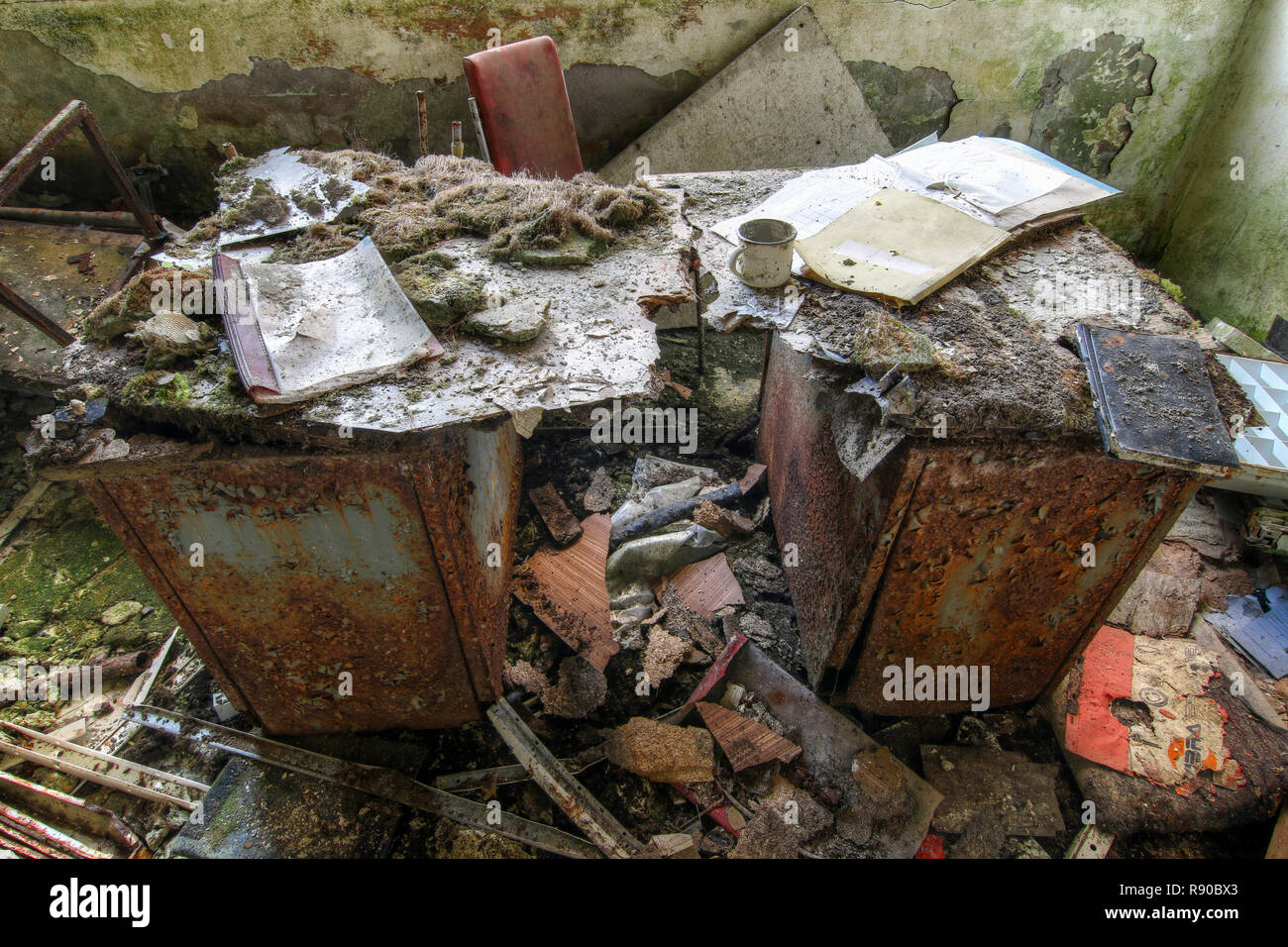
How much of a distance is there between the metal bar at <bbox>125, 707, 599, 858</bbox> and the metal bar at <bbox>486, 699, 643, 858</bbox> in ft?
0.19

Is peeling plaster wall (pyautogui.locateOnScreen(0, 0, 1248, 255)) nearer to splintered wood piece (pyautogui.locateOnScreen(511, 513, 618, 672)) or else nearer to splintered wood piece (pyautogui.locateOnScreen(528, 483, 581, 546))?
splintered wood piece (pyautogui.locateOnScreen(528, 483, 581, 546))

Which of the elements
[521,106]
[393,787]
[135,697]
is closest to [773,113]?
[521,106]

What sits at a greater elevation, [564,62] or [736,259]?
[564,62]

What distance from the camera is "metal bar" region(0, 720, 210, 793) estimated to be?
84.7 inches

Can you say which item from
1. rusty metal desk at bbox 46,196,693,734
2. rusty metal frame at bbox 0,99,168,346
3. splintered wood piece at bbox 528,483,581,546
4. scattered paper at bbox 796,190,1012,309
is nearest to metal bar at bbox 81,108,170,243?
rusty metal frame at bbox 0,99,168,346

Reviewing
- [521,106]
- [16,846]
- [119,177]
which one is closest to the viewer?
[16,846]

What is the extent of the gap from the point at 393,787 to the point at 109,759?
40.9 inches

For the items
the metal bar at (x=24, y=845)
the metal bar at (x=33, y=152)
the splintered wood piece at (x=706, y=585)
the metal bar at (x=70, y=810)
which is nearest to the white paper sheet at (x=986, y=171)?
the splintered wood piece at (x=706, y=585)

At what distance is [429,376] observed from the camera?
154 centimetres

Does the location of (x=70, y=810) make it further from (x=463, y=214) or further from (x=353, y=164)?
(x=353, y=164)

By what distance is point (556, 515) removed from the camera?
2863mm

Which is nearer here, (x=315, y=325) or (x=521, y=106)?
(x=315, y=325)

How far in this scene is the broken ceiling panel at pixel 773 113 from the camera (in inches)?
153
